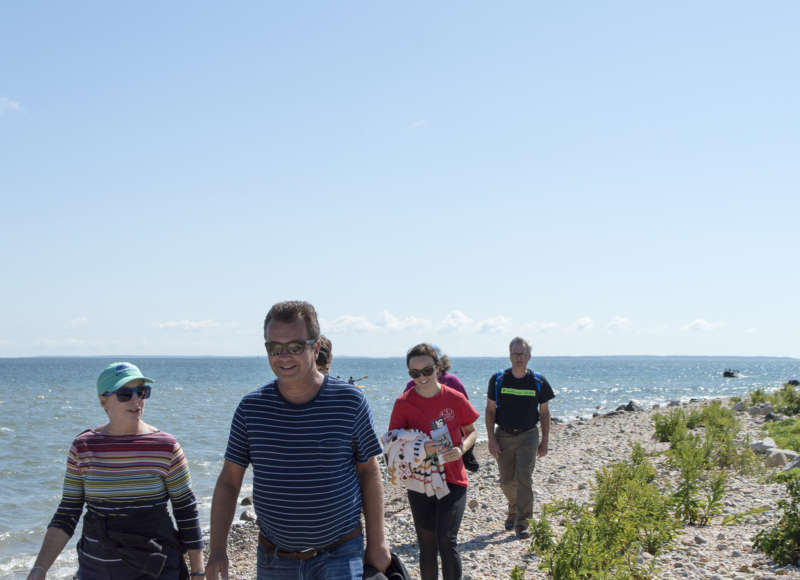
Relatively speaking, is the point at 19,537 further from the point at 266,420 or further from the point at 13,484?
the point at 266,420

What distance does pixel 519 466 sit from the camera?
757 centimetres

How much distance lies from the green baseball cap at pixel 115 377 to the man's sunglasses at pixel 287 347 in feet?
2.70

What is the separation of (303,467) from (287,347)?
1.72 feet

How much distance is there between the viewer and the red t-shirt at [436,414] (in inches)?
201

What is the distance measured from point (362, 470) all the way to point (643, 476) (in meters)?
5.01

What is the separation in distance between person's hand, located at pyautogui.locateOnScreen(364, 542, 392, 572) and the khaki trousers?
4.57m

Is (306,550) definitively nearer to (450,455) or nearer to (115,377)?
(115,377)

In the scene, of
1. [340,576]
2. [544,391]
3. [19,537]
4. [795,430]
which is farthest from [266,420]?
[795,430]

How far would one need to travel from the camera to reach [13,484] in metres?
15.9

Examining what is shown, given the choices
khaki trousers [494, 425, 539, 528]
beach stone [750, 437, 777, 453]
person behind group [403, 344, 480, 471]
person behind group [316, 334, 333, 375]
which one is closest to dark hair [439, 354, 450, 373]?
person behind group [403, 344, 480, 471]

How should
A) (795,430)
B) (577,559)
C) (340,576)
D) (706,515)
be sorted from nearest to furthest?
(340,576) → (577,559) → (706,515) → (795,430)

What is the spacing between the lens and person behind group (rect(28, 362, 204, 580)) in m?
3.36

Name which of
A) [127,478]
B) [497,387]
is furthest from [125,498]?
[497,387]

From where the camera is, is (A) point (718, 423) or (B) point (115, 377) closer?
(B) point (115, 377)
